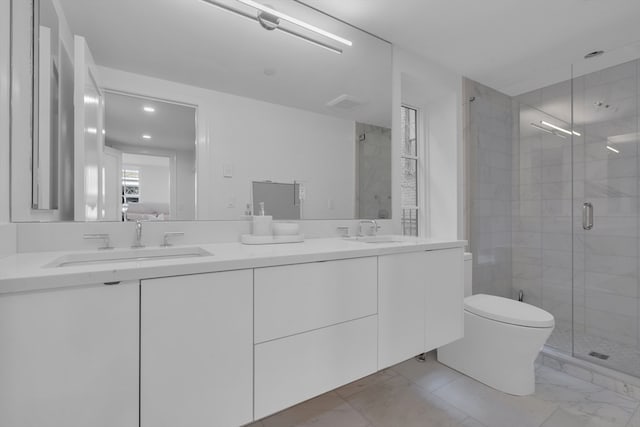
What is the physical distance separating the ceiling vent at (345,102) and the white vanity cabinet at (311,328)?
1.07m

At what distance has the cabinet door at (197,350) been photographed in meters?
0.78

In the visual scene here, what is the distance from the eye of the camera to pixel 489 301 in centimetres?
189

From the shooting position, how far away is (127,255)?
3.68ft

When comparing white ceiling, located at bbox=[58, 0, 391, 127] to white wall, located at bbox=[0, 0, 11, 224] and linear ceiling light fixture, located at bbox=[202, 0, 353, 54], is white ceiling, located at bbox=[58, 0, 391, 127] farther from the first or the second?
white wall, located at bbox=[0, 0, 11, 224]

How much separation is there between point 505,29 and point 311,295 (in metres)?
2.12

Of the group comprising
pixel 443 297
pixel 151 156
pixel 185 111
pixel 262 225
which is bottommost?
pixel 443 297

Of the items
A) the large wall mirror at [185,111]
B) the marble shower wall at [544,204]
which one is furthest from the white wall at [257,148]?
the marble shower wall at [544,204]

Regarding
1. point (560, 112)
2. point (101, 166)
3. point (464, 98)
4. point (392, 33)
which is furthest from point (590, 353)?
point (101, 166)

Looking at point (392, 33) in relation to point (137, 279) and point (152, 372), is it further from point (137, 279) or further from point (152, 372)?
point (152, 372)

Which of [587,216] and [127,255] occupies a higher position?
[587,216]

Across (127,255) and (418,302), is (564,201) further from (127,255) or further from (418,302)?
(127,255)

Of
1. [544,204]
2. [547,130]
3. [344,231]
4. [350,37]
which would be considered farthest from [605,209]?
[350,37]

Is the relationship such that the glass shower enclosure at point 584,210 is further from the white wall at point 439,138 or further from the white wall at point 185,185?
the white wall at point 185,185

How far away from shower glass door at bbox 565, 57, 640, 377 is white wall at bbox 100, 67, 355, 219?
202 cm
